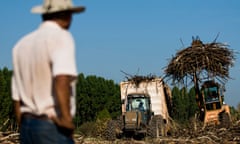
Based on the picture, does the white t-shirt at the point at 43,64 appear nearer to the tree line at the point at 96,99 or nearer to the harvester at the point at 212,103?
the harvester at the point at 212,103

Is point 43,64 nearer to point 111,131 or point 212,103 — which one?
point 111,131

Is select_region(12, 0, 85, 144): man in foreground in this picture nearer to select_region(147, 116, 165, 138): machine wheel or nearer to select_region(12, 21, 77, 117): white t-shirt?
select_region(12, 21, 77, 117): white t-shirt

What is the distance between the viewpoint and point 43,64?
133 inches

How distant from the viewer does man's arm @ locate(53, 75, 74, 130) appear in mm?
3219

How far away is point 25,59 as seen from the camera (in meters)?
3.48

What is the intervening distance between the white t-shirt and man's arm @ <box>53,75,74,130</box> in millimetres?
45

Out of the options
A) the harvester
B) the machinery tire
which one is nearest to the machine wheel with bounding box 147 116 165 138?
the machinery tire

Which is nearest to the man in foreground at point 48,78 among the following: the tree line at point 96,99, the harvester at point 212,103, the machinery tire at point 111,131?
the machinery tire at point 111,131

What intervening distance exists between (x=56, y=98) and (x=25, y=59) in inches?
16.8

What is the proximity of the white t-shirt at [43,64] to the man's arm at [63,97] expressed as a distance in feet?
0.15

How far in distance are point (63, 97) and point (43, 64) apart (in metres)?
0.31

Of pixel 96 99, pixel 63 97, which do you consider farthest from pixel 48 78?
pixel 96 99

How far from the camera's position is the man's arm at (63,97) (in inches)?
127

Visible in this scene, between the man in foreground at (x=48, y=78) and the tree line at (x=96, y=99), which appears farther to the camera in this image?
the tree line at (x=96, y=99)
